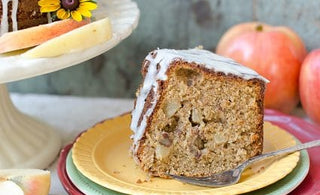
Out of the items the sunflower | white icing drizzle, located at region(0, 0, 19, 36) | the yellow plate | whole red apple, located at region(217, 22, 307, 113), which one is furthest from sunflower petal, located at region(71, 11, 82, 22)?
whole red apple, located at region(217, 22, 307, 113)

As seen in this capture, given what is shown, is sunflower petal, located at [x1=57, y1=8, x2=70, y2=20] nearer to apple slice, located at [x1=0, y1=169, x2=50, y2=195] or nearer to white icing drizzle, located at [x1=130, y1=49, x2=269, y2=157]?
white icing drizzle, located at [x1=130, y1=49, x2=269, y2=157]

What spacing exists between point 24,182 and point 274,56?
2.32 ft

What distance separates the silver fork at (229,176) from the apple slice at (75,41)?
28 centimetres

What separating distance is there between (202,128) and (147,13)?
2.02ft

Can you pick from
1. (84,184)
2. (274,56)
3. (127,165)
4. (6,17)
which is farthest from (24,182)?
(274,56)

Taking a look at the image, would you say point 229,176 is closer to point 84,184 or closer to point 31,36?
point 84,184

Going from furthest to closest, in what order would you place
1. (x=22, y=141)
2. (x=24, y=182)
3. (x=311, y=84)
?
(x=311, y=84)
(x=22, y=141)
(x=24, y=182)

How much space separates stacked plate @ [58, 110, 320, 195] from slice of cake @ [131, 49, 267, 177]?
41 millimetres

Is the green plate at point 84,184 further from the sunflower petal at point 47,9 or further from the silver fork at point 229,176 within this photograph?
the sunflower petal at point 47,9

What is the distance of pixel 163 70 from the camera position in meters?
1.08

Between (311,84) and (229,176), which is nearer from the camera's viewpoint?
(229,176)

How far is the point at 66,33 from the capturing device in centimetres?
110

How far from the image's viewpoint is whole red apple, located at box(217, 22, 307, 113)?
148cm

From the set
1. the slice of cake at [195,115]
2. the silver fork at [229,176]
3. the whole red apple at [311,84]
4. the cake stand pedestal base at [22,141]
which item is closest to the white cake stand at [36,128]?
the cake stand pedestal base at [22,141]
